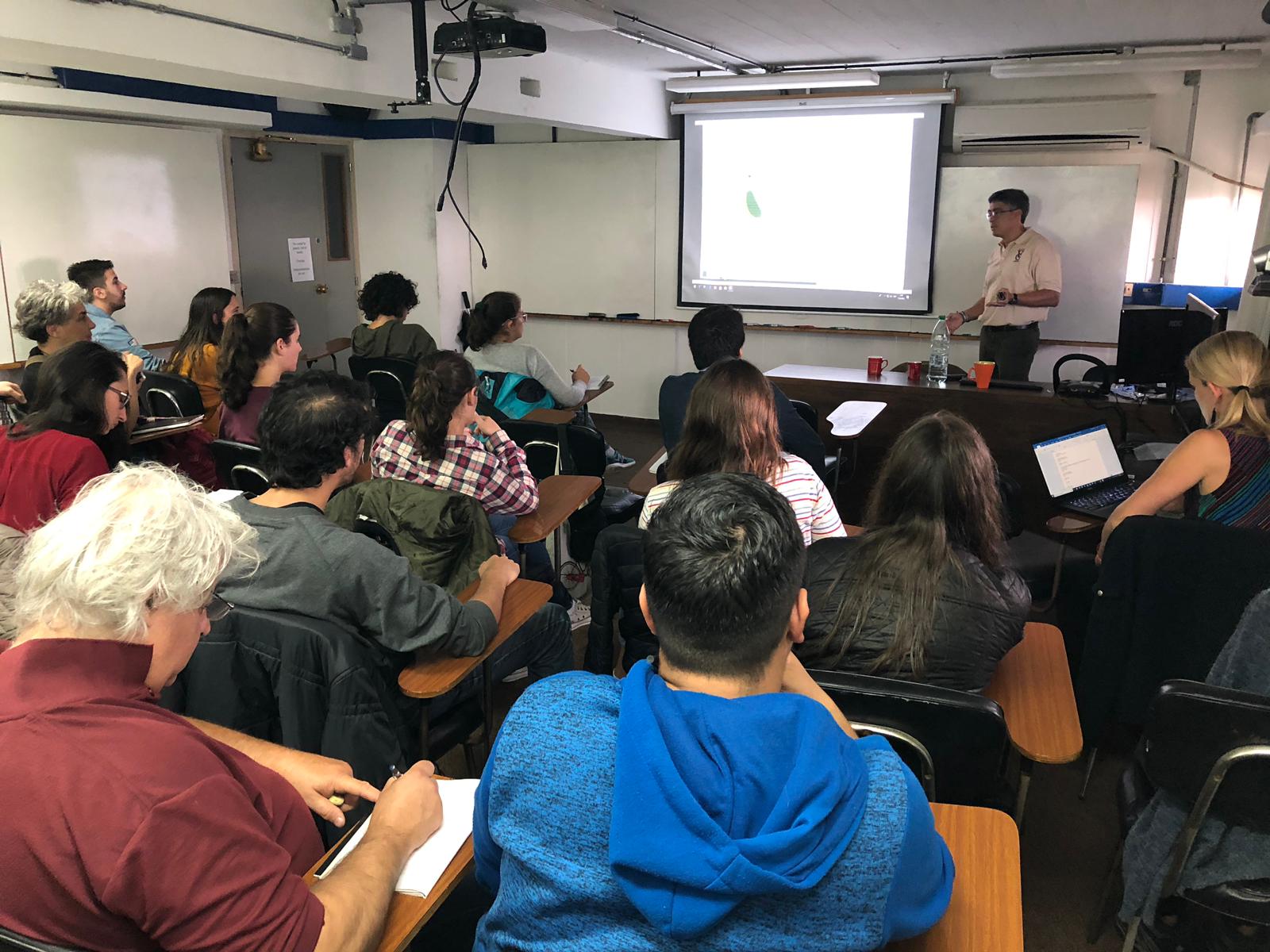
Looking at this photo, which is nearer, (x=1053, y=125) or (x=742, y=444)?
(x=742, y=444)

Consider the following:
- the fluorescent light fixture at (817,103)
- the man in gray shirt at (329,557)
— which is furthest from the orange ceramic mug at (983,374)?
the man in gray shirt at (329,557)

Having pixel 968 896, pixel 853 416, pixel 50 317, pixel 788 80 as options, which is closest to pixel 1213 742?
pixel 968 896

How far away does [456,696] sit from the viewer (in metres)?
2.13

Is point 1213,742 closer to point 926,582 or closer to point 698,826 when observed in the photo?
point 926,582

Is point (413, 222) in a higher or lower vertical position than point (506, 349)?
higher

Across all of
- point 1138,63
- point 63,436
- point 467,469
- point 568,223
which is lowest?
point 467,469

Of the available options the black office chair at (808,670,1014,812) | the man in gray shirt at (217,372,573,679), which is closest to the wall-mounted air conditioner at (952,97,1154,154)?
the man in gray shirt at (217,372,573,679)

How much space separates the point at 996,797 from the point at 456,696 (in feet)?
3.94

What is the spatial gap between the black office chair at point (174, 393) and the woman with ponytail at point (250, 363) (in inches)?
13.8

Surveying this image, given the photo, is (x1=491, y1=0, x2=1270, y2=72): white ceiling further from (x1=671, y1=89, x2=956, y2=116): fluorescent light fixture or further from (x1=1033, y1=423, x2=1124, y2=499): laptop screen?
(x1=1033, y1=423, x2=1124, y2=499): laptop screen

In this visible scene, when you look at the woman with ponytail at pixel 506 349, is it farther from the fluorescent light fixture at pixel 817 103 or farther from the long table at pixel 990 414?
the fluorescent light fixture at pixel 817 103

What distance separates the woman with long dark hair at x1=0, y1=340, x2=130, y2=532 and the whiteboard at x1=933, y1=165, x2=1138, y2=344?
495 centimetres

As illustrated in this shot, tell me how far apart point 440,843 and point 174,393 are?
9.93 feet

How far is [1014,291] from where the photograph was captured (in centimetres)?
516
